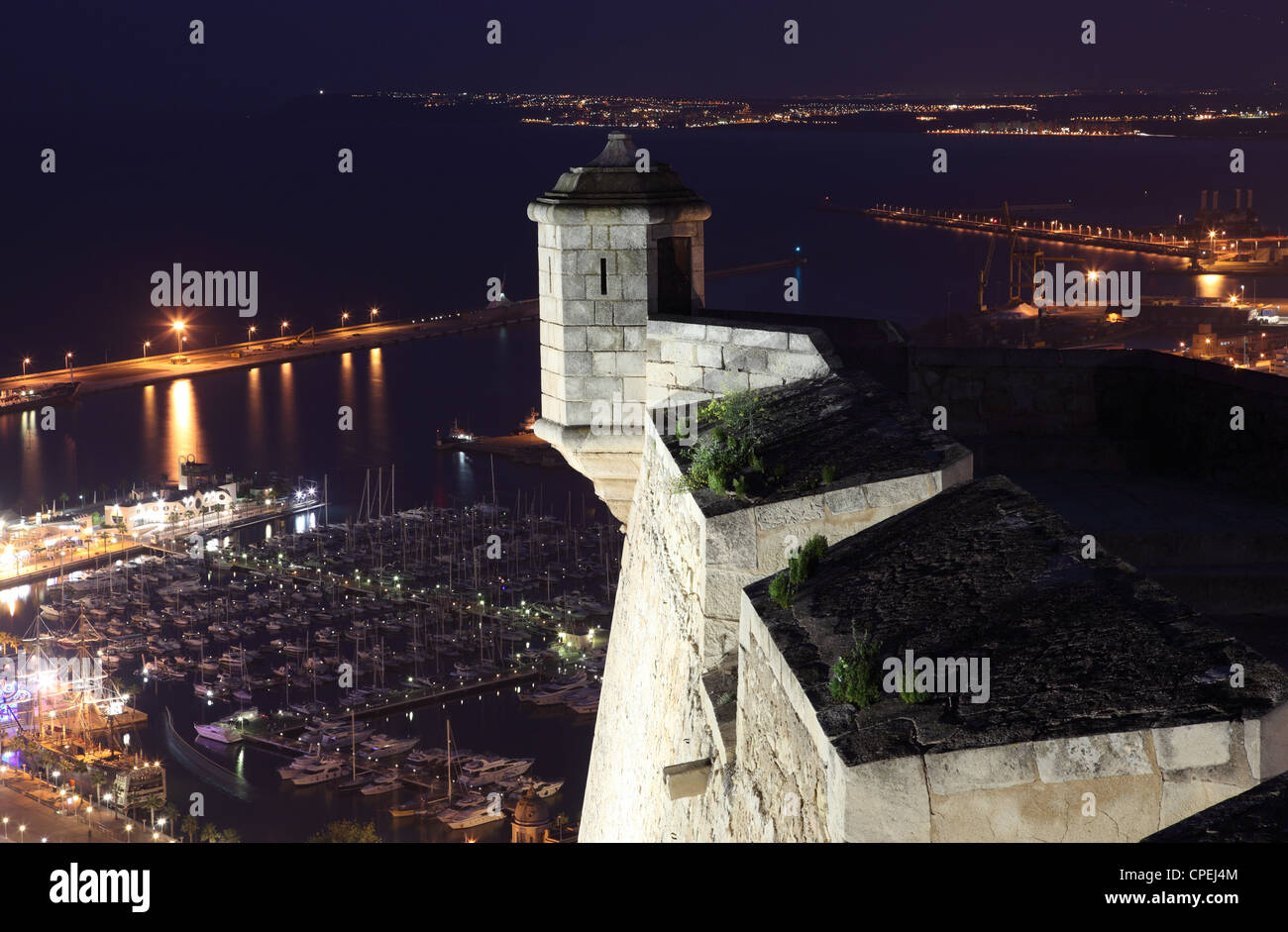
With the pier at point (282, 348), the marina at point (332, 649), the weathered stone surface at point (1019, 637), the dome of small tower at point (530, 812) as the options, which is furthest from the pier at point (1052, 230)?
the weathered stone surface at point (1019, 637)

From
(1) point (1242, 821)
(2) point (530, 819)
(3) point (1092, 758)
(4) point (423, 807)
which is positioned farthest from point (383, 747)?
(1) point (1242, 821)

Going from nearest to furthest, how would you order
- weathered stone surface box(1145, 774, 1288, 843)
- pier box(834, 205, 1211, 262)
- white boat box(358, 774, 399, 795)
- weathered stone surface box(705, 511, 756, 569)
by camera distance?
1. weathered stone surface box(1145, 774, 1288, 843)
2. weathered stone surface box(705, 511, 756, 569)
3. white boat box(358, 774, 399, 795)
4. pier box(834, 205, 1211, 262)

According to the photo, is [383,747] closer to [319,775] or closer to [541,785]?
[319,775]

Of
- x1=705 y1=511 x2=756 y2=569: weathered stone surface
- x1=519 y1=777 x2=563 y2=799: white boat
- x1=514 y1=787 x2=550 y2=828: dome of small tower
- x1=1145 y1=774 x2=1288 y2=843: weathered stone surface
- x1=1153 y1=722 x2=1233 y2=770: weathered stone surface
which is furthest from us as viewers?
x1=519 y1=777 x2=563 y2=799: white boat

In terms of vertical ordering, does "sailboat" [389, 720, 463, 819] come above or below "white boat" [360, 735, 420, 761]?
below

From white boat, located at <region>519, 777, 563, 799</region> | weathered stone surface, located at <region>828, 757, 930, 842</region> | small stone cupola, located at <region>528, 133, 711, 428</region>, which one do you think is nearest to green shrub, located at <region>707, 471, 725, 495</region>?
weathered stone surface, located at <region>828, 757, 930, 842</region>

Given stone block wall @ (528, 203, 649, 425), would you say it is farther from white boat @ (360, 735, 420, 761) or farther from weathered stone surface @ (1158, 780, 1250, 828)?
white boat @ (360, 735, 420, 761)
